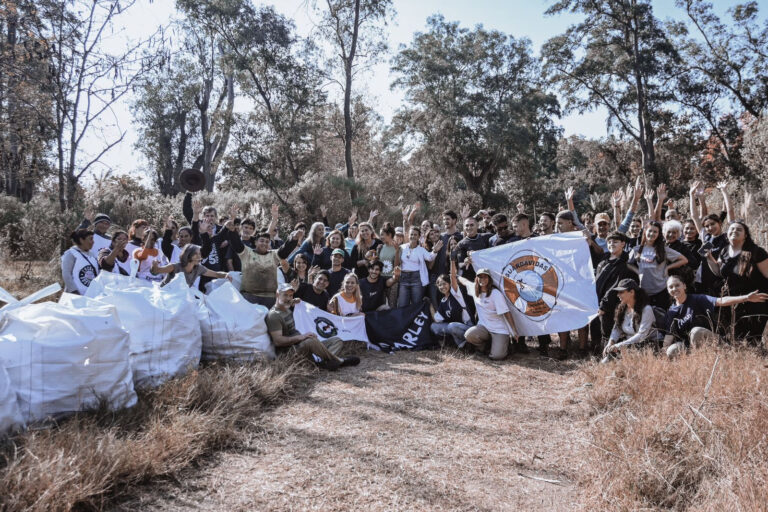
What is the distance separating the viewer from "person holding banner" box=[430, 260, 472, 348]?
7.25m

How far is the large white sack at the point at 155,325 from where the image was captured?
4.56 meters

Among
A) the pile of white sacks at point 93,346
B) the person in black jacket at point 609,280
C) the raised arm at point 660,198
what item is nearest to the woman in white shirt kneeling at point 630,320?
the person in black jacket at point 609,280

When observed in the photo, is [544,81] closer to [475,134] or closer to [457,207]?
[475,134]

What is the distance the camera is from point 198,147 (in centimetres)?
4181

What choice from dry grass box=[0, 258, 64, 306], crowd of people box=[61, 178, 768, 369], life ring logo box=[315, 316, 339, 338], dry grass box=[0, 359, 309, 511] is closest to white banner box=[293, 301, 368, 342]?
life ring logo box=[315, 316, 339, 338]

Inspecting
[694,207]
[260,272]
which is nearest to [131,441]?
[260,272]

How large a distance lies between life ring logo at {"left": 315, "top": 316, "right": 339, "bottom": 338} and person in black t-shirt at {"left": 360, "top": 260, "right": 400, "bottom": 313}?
0.76m

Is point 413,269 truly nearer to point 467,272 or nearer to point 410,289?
point 410,289

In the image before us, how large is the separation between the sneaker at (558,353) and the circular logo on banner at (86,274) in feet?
18.4

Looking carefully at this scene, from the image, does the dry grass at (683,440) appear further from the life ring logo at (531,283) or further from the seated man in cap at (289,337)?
the seated man in cap at (289,337)

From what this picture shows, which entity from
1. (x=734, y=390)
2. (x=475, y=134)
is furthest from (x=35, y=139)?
(x=475, y=134)

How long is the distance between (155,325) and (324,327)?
8.27 ft

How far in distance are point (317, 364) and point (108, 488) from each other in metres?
3.28

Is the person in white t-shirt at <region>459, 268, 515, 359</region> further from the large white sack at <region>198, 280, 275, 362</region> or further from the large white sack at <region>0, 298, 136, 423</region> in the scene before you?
the large white sack at <region>0, 298, 136, 423</region>
